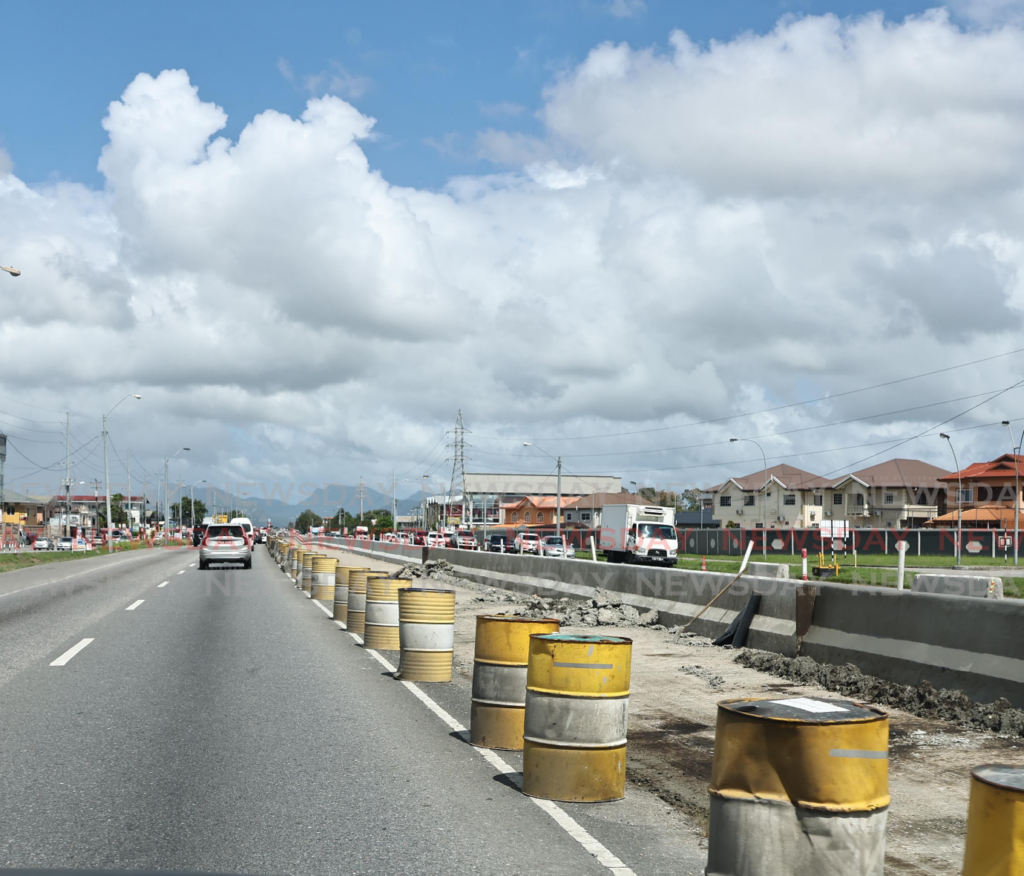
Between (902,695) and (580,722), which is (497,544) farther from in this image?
(580,722)

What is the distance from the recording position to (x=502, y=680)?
27.5 ft

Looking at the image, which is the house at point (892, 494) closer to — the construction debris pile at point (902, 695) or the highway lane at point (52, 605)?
the highway lane at point (52, 605)

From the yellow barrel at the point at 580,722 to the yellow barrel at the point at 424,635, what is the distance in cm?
489

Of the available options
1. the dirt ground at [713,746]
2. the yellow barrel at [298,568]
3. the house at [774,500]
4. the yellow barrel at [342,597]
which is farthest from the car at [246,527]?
the house at [774,500]

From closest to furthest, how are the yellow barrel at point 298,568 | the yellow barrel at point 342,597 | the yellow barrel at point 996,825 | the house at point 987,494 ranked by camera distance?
the yellow barrel at point 996,825
the yellow barrel at point 342,597
the yellow barrel at point 298,568
the house at point 987,494

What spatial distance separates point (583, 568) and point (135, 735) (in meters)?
13.5

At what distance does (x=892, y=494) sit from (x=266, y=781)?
103 meters

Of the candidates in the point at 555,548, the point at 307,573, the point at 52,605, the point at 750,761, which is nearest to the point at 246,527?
the point at 555,548

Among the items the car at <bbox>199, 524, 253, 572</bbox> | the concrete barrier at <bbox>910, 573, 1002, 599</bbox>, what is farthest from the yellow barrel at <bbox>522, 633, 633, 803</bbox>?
the car at <bbox>199, 524, 253, 572</bbox>

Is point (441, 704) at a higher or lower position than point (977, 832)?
lower

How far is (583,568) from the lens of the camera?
21297 mm

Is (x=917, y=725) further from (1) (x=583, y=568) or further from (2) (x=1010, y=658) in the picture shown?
(1) (x=583, y=568)

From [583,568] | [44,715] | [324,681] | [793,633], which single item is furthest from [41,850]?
[583,568]

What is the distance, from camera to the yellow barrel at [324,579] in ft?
82.2
